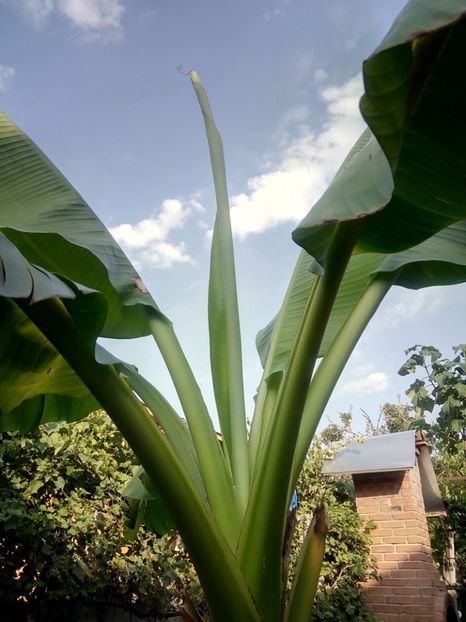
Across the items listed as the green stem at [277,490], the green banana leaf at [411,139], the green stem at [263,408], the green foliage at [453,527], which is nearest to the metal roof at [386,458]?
the green foliage at [453,527]

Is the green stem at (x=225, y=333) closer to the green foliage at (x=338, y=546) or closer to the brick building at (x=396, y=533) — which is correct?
the green foliage at (x=338, y=546)

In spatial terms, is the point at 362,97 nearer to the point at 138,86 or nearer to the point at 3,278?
the point at 3,278

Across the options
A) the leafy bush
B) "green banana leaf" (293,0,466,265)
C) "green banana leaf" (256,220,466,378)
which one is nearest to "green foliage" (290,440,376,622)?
the leafy bush

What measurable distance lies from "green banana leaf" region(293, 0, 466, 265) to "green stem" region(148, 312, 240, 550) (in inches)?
22.1

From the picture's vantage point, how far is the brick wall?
3836mm

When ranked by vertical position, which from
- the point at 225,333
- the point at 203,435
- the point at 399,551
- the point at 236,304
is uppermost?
the point at 236,304

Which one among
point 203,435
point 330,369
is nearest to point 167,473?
point 203,435

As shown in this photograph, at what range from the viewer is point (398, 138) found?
0.87m

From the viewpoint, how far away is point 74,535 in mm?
2822

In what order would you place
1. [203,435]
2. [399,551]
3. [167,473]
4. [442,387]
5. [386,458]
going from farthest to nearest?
[442,387] → [386,458] → [399,551] → [203,435] → [167,473]

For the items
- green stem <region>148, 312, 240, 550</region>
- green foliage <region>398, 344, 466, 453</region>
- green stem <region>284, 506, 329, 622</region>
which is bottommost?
green stem <region>284, 506, 329, 622</region>

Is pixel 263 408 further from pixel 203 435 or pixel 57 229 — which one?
pixel 57 229

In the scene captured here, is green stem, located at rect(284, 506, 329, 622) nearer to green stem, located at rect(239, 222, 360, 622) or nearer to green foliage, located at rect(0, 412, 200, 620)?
green stem, located at rect(239, 222, 360, 622)

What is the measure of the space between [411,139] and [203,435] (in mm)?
877
